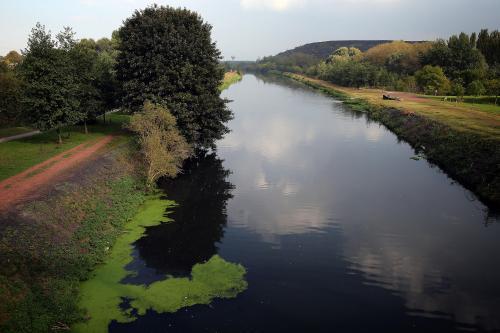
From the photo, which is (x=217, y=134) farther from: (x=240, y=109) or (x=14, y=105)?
(x=240, y=109)

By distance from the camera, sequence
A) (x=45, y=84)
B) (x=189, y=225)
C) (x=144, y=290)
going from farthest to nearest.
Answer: (x=45, y=84) → (x=189, y=225) → (x=144, y=290)

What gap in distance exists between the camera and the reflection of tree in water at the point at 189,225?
2584cm

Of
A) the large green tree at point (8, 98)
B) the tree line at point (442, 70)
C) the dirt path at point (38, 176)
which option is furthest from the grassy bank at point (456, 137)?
the large green tree at point (8, 98)

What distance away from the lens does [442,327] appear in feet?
63.3

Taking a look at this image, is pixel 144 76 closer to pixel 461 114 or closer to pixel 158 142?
pixel 158 142

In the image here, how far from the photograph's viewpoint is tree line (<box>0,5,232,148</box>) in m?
42.6

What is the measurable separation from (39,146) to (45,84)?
6.76 meters

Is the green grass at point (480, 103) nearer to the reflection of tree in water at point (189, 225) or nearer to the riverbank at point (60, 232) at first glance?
the reflection of tree in water at point (189, 225)

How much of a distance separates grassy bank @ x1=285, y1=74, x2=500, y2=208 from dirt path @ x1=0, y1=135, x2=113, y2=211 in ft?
124

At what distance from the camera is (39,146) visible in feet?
142

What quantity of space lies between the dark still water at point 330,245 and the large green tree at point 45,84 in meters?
15.3

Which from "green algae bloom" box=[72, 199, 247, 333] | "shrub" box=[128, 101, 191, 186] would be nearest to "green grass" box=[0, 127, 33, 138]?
"shrub" box=[128, 101, 191, 186]

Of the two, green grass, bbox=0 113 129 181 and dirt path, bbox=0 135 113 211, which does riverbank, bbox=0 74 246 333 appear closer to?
green grass, bbox=0 113 129 181

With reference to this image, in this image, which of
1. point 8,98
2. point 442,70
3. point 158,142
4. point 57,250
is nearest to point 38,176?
point 158,142
